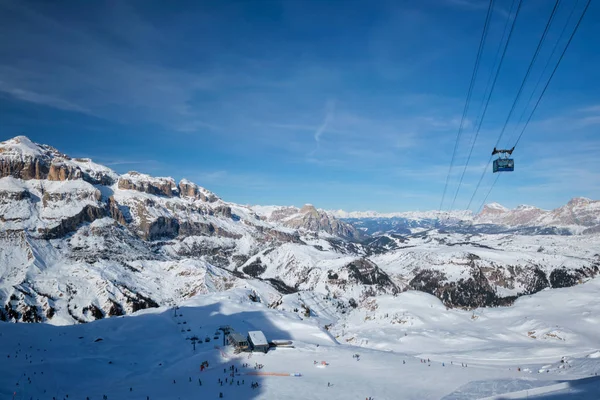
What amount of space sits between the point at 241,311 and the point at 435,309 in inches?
3331

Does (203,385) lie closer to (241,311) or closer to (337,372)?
(337,372)

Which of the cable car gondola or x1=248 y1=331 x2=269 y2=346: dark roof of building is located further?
x1=248 y1=331 x2=269 y2=346: dark roof of building

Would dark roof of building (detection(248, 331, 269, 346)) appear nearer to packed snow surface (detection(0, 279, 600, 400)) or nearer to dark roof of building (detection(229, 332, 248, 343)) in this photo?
dark roof of building (detection(229, 332, 248, 343))

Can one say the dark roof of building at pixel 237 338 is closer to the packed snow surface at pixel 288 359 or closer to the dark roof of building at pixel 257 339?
the dark roof of building at pixel 257 339

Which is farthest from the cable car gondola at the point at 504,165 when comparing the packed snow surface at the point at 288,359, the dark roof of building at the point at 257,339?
the dark roof of building at the point at 257,339

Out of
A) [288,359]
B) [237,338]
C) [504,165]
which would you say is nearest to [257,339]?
[237,338]

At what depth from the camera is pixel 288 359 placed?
6431 cm

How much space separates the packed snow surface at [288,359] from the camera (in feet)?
152

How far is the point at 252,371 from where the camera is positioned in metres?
56.2

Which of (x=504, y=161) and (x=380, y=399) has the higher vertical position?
(x=504, y=161)

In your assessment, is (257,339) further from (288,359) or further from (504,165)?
(504,165)

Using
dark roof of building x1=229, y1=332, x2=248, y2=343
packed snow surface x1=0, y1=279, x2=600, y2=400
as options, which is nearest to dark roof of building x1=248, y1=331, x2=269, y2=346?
dark roof of building x1=229, y1=332, x2=248, y2=343

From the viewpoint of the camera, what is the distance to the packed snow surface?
152 ft

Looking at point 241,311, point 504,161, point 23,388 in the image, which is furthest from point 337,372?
point 241,311
